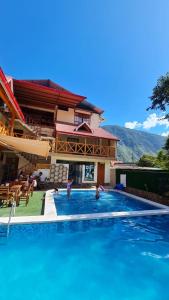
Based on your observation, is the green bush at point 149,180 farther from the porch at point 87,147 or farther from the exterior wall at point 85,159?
the porch at point 87,147

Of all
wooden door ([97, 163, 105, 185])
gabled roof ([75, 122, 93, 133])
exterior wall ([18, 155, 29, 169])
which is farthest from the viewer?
gabled roof ([75, 122, 93, 133])

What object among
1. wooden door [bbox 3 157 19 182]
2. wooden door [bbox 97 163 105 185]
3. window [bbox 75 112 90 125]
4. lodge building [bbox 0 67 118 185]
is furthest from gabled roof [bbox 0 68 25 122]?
wooden door [bbox 97 163 105 185]

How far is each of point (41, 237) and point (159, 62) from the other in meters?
17.9

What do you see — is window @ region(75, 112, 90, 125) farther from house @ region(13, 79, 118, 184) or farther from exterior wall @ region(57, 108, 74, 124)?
exterior wall @ region(57, 108, 74, 124)

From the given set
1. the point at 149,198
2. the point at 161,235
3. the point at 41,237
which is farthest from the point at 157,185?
the point at 41,237

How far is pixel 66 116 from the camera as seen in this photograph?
78.3 feet

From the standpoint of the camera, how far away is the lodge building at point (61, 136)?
19.2 m

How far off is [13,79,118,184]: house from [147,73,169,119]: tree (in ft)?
22.7

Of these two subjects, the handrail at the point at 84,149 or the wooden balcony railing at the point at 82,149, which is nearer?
the wooden balcony railing at the point at 82,149

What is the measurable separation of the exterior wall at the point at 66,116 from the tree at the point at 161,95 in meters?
11.2

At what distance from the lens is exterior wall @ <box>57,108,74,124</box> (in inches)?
924

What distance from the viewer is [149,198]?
1403cm

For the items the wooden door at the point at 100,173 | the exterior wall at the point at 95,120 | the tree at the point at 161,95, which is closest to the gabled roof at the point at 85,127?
the exterior wall at the point at 95,120

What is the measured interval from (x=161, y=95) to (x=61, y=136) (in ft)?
40.3
